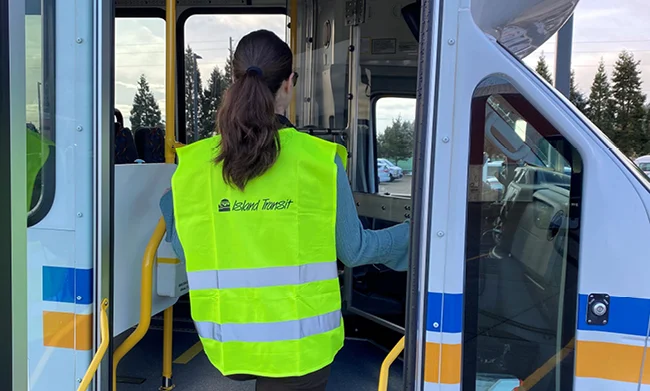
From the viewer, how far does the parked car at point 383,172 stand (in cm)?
368

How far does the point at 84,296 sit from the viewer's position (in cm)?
163

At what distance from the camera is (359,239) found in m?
1.50

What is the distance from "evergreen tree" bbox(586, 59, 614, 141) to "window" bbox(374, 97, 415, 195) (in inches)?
66.2

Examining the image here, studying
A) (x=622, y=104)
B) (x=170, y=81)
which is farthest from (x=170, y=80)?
(x=622, y=104)

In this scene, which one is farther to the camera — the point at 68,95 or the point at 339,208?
the point at 68,95

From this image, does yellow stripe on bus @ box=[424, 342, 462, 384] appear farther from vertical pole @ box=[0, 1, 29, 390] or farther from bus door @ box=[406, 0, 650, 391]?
vertical pole @ box=[0, 1, 29, 390]

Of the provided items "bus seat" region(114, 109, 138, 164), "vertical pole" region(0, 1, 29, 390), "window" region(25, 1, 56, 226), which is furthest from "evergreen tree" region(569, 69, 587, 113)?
"vertical pole" region(0, 1, 29, 390)

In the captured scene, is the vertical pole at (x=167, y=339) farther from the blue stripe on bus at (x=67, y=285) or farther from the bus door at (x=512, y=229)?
the bus door at (x=512, y=229)

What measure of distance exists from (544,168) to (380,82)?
220cm

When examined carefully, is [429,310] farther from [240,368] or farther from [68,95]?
[68,95]

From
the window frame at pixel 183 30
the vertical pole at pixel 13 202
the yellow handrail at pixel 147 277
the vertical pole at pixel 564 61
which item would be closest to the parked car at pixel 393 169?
the vertical pole at pixel 564 61

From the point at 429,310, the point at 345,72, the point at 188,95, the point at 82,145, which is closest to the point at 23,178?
the point at 82,145

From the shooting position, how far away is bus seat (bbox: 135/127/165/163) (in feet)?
11.6

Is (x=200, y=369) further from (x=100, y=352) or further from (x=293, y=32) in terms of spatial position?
(x=293, y=32)
